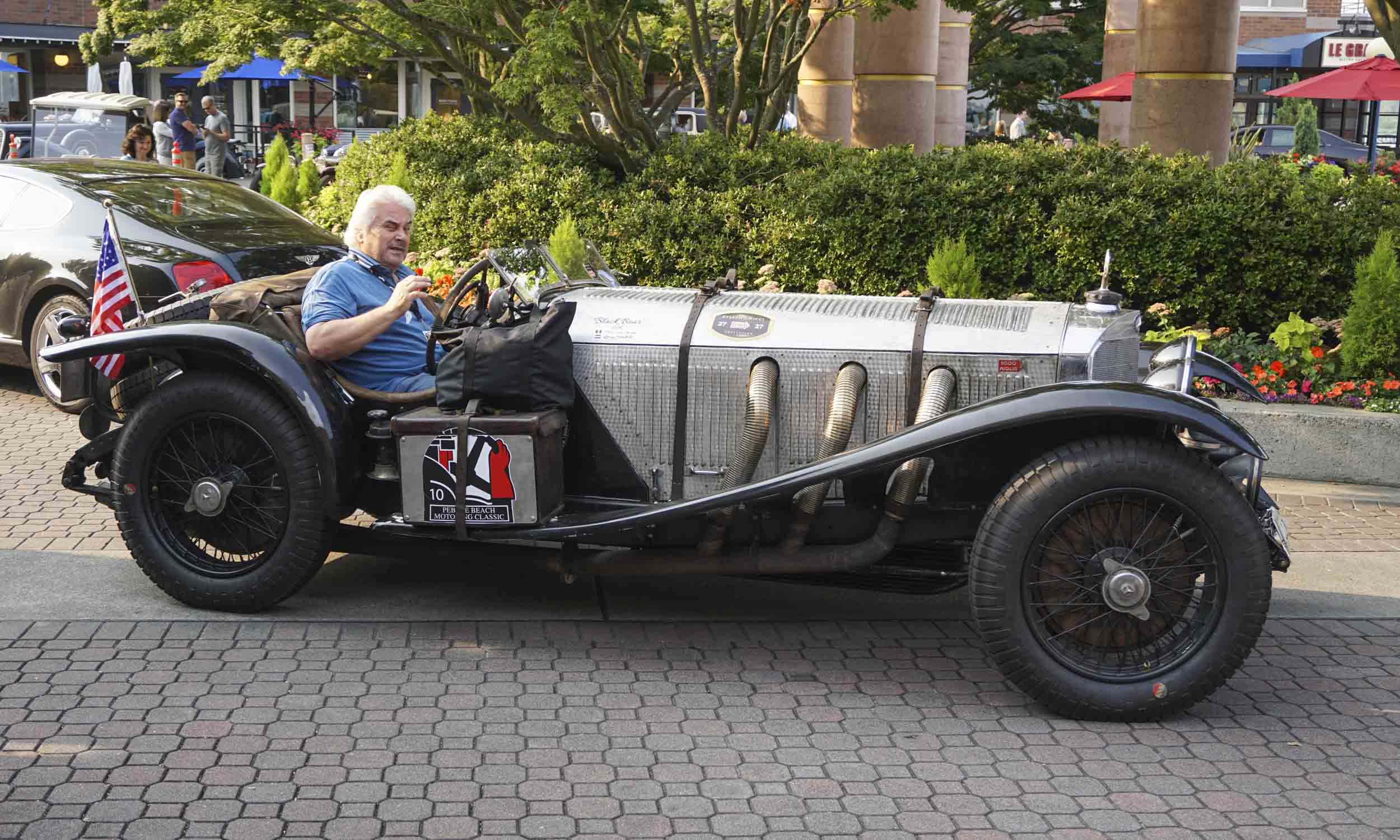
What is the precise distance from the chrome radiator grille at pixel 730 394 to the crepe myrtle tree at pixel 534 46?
5.85 metres

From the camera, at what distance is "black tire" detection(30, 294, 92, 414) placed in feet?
28.9

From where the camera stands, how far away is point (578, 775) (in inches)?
161

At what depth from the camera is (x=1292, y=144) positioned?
96.6ft

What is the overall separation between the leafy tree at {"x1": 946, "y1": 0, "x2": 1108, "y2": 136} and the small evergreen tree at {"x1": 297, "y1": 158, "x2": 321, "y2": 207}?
1448 centimetres

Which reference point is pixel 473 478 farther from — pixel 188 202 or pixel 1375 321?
pixel 1375 321

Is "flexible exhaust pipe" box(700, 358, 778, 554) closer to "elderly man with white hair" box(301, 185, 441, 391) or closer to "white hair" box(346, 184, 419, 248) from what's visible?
"elderly man with white hair" box(301, 185, 441, 391)

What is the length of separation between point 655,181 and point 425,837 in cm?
789

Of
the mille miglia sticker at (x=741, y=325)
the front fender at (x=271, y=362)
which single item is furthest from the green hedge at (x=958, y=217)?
the front fender at (x=271, y=362)

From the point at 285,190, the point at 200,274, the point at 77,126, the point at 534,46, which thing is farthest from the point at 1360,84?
the point at 77,126

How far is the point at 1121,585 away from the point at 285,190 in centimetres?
A: 1276

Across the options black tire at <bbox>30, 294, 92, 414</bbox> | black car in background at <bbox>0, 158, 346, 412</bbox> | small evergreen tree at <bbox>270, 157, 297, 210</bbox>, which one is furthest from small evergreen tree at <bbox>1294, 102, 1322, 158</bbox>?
black tire at <bbox>30, 294, 92, 414</bbox>

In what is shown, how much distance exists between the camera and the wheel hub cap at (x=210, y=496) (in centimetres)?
528

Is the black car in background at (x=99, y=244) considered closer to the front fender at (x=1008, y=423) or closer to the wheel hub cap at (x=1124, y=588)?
the front fender at (x=1008, y=423)

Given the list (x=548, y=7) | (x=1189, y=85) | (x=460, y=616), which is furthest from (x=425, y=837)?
(x=1189, y=85)
